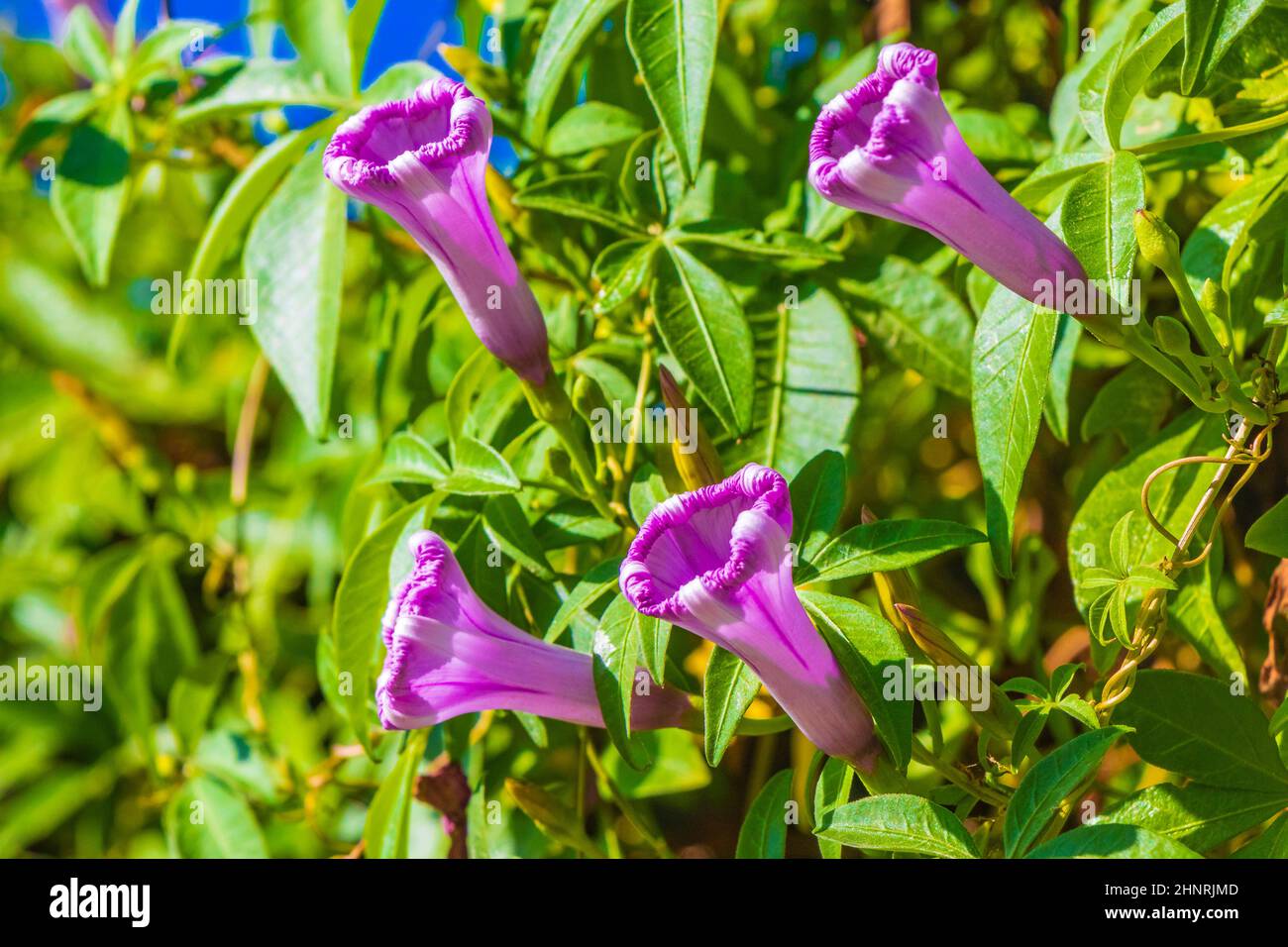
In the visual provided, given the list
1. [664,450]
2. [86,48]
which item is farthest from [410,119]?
[86,48]

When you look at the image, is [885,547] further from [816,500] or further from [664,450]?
[664,450]

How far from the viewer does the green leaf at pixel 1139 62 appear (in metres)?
0.74

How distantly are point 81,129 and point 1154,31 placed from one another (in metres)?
1.07

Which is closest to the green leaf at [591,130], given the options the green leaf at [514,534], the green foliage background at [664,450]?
the green foliage background at [664,450]

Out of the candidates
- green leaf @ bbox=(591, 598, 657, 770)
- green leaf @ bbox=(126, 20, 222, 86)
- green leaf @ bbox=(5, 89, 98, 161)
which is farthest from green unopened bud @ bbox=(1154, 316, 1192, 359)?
green leaf @ bbox=(5, 89, 98, 161)

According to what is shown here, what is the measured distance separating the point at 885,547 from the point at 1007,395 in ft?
0.42

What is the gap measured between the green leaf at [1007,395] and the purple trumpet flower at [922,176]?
43mm

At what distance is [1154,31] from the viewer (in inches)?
29.5

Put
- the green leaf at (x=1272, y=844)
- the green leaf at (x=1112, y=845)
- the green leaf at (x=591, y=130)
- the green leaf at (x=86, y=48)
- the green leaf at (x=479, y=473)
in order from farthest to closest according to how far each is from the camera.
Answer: the green leaf at (x=86, y=48) < the green leaf at (x=591, y=130) < the green leaf at (x=479, y=473) < the green leaf at (x=1272, y=844) < the green leaf at (x=1112, y=845)

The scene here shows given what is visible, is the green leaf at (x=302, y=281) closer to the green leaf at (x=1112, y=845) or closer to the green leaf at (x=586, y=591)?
the green leaf at (x=586, y=591)

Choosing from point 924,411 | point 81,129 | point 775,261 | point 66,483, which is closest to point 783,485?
point 775,261

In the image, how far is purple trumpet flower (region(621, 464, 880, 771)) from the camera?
0.69 meters

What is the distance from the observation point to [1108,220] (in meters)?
0.78

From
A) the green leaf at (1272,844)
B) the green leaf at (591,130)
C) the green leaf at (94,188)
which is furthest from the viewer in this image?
the green leaf at (94,188)
